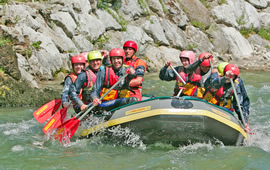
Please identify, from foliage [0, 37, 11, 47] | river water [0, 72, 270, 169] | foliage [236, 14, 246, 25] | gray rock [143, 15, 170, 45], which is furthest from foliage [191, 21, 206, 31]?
river water [0, 72, 270, 169]

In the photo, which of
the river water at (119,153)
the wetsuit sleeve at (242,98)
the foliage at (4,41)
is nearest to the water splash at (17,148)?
the river water at (119,153)

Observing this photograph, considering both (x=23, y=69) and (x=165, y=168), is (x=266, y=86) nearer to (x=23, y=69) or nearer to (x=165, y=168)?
(x=23, y=69)

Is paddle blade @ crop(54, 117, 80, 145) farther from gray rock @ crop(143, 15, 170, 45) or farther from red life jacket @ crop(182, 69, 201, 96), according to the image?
gray rock @ crop(143, 15, 170, 45)

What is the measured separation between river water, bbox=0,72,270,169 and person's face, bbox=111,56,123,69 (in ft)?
3.57

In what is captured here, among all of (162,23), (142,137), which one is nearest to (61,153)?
(142,137)

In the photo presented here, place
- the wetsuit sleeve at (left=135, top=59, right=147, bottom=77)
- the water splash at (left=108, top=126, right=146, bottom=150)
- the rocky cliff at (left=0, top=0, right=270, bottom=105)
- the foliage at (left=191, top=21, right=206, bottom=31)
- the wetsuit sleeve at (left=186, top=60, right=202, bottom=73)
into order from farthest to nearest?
the foliage at (left=191, top=21, right=206, bottom=31)
the rocky cliff at (left=0, top=0, right=270, bottom=105)
the wetsuit sleeve at (left=135, top=59, right=147, bottom=77)
the wetsuit sleeve at (left=186, top=60, right=202, bottom=73)
the water splash at (left=108, top=126, right=146, bottom=150)

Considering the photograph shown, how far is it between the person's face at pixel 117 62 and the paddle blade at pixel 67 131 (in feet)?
3.56

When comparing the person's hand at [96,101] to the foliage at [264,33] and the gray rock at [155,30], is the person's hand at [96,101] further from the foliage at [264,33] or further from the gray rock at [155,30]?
the foliage at [264,33]

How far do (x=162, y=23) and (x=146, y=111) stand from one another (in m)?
15.5

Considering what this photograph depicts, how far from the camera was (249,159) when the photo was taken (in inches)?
190

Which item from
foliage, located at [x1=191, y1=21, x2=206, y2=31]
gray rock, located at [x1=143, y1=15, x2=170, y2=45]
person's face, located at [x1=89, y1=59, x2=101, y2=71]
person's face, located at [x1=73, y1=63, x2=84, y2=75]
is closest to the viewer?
person's face, located at [x1=89, y1=59, x2=101, y2=71]

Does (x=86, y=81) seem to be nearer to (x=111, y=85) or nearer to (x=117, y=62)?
(x=111, y=85)

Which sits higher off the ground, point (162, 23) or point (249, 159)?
point (162, 23)

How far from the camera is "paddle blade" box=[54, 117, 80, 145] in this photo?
17.8ft
